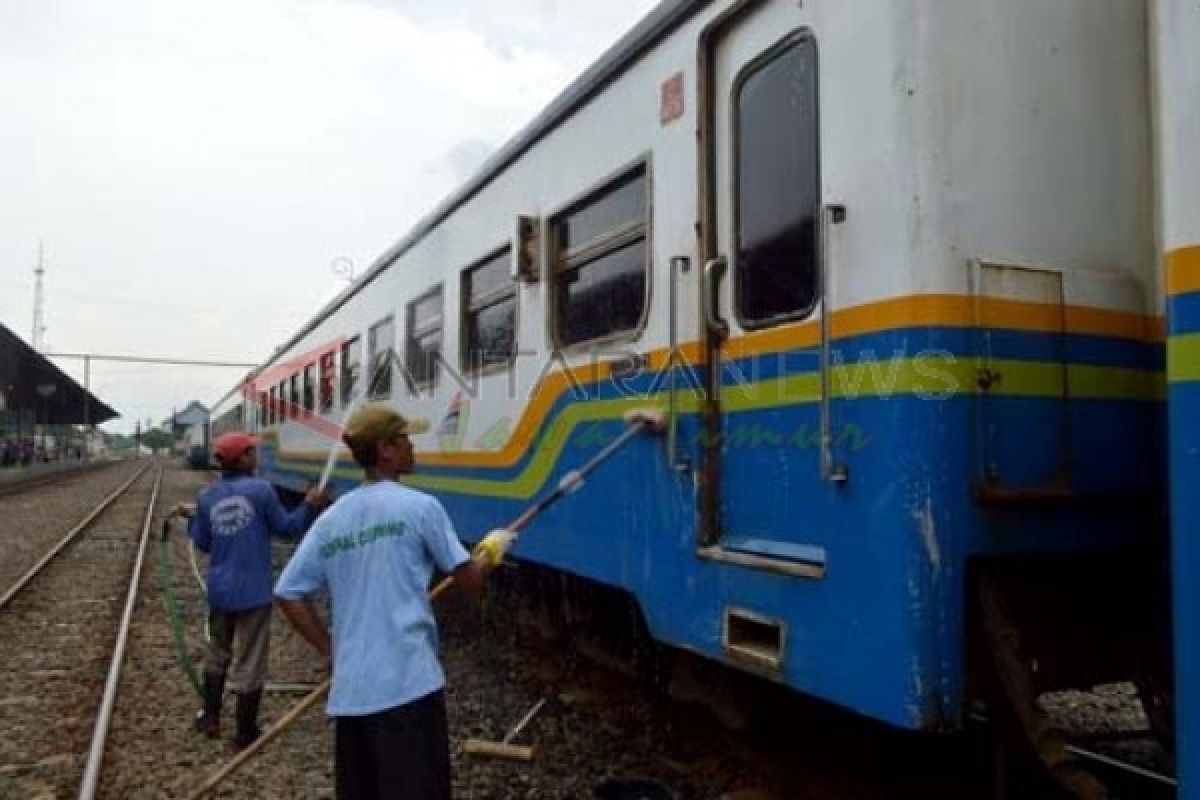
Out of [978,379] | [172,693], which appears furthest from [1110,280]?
[172,693]

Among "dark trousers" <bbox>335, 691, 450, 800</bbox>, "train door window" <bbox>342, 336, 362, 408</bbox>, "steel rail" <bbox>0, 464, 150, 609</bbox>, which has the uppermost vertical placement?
"train door window" <bbox>342, 336, 362, 408</bbox>

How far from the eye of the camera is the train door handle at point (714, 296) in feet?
12.5

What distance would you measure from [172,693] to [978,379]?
18.9 feet

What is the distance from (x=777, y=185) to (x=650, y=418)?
1029 mm

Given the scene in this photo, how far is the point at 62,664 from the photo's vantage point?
7859 millimetres

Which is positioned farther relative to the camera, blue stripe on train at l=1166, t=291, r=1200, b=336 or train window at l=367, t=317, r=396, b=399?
train window at l=367, t=317, r=396, b=399

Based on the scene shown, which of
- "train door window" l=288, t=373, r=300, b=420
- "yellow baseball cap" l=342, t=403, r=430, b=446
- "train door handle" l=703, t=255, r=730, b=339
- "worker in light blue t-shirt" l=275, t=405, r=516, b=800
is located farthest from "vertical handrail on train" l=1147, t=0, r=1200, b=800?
"train door window" l=288, t=373, r=300, b=420

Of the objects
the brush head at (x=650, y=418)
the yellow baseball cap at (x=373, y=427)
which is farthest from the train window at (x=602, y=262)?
the yellow baseball cap at (x=373, y=427)

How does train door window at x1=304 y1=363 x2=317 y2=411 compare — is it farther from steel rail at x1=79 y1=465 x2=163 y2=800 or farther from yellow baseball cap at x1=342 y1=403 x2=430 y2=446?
yellow baseball cap at x1=342 y1=403 x2=430 y2=446

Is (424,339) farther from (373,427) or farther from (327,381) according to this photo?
(327,381)

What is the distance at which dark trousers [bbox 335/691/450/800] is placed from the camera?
306cm

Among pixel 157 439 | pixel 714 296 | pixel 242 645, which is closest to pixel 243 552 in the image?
pixel 242 645

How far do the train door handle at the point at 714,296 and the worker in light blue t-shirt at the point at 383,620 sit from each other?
1213 mm

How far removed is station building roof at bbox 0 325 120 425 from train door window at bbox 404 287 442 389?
1034 inches
